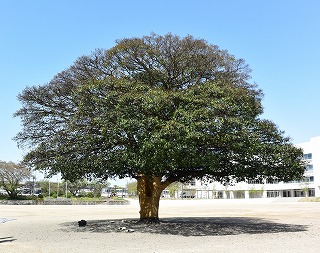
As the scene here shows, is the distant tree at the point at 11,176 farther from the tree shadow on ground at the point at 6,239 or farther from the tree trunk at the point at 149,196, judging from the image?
the tree shadow on ground at the point at 6,239

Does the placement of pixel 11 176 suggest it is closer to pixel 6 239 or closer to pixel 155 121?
pixel 6 239

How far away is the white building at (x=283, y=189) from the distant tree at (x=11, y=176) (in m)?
34.7

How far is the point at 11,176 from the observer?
72.9 meters

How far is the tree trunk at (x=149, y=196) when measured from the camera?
2318 cm

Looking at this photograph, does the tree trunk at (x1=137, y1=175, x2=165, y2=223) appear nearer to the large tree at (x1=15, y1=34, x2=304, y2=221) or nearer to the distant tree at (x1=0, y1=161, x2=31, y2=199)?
the large tree at (x1=15, y1=34, x2=304, y2=221)

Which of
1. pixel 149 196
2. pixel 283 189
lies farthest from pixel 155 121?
pixel 283 189

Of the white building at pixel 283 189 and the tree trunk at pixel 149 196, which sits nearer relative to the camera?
the tree trunk at pixel 149 196

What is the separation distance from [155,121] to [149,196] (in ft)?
24.8

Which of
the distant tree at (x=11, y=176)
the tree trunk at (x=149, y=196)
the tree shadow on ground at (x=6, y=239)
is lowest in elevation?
the tree shadow on ground at (x=6, y=239)

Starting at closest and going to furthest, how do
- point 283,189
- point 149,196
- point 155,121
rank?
point 155,121
point 149,196
point 283,189

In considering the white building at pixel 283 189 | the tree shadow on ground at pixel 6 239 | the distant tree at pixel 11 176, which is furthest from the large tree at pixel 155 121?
the white building at pixel 283 189

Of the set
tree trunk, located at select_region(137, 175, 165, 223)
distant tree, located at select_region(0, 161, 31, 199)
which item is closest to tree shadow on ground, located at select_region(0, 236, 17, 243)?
tree trunk, located at select_region(137, 175, 165, 223)

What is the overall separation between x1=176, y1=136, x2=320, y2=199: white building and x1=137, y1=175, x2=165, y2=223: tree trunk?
56587 millimetres

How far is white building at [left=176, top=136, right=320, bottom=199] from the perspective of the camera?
9450 cm
